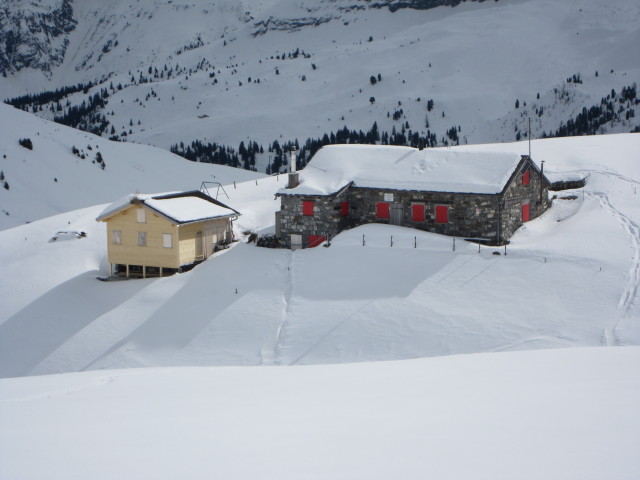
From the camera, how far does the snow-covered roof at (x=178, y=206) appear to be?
123 feet

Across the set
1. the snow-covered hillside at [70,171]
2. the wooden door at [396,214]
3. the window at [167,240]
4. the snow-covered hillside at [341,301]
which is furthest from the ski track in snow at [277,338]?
the snow-covered hillside at [70,171]

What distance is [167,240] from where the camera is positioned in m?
37.2

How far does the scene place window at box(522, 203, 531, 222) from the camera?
39888mm

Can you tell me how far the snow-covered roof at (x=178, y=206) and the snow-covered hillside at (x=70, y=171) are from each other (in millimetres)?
18017

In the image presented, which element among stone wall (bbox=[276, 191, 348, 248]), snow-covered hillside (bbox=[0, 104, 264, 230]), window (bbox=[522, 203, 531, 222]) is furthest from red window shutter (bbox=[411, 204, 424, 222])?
snow-covered hillside (bbox=[0, 104, 264, 230])

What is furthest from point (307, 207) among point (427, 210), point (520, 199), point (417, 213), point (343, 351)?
point (343, 351)

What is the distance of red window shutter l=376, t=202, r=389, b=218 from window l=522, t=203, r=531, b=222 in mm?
6862

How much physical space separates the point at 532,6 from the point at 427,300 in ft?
516

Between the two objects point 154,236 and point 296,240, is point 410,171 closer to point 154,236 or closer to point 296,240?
point 296,240

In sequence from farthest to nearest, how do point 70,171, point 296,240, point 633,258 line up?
point 70,171 → point 296,240 → point 633,258

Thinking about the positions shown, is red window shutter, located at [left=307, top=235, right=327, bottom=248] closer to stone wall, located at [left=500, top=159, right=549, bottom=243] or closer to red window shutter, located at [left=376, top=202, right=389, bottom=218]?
red window shutter, located at [left=376, top=202, right=389, bottom=218]

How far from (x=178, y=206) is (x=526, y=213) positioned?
57.2 feet

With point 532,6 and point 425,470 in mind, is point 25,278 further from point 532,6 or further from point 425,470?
point 532,6

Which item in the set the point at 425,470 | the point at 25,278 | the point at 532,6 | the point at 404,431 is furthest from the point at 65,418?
the point at 532,6
